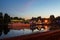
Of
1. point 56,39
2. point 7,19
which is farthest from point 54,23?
point 56,39

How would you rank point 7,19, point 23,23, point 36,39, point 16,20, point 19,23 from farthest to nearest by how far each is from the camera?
1. point 23,23
2. point 19,23
3. point 16,20
4. point 7,19
5. point 36,39

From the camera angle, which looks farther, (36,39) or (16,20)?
(16,20)

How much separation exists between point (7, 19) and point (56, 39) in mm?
30568

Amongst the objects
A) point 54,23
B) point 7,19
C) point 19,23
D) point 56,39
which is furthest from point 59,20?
point 56,39

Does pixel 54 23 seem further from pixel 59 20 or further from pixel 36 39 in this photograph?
pixel 36 39

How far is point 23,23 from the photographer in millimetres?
54094

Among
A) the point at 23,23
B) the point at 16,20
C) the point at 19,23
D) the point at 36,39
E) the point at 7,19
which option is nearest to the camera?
the point at 36,39

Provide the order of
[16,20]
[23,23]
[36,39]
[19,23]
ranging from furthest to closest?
1. [23,23]
2. [19,23]
3. [16,20]
4. [36,39]

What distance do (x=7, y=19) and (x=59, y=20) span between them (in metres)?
14.2

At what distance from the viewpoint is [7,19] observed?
139 ft

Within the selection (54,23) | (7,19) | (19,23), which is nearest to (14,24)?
(19,23)

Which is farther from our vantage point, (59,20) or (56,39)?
(59,20)

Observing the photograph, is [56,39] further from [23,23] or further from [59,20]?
[23,23]

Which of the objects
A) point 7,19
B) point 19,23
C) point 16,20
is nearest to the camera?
point 7,19
